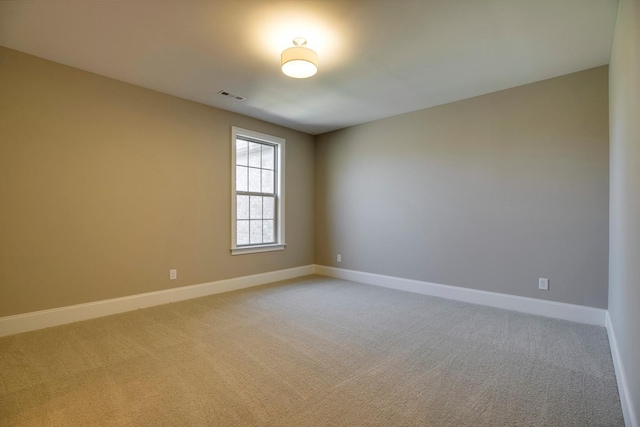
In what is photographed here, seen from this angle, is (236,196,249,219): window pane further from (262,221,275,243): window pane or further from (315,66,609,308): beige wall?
(315,66,609,308): beige wall

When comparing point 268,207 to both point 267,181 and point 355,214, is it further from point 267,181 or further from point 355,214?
point 355,214

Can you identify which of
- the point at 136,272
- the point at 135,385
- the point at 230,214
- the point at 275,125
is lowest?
the point at 135,385

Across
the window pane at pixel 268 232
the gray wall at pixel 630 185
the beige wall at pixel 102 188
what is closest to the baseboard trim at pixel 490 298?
the gray wall at pixel 630 185

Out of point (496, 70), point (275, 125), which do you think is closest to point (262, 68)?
point (275, 125)

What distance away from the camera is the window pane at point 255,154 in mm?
4797

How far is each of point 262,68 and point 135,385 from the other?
2.85m

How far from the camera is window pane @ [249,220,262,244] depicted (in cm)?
477

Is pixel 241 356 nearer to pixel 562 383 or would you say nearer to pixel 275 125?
pixel 562 383

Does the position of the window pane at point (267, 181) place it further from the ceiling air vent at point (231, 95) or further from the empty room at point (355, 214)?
the ceiling air vent at point (231, 95)

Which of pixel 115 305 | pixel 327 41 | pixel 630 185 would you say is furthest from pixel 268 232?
pixel 630 185

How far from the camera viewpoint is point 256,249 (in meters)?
4.71

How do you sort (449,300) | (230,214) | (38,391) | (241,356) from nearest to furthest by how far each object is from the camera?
(38,391) → (241,356) → (449,300) → (230,214)

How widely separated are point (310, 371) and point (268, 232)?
3092mm

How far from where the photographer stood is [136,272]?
353cm
